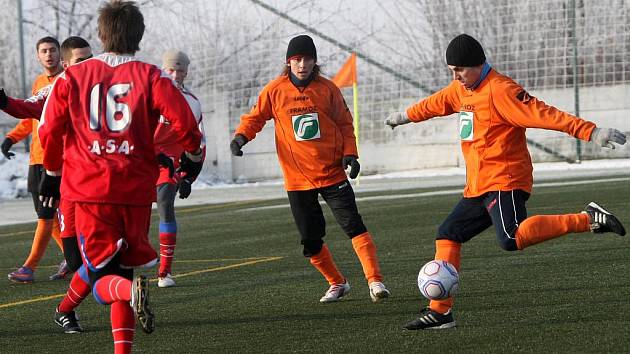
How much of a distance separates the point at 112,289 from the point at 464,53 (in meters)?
2.65

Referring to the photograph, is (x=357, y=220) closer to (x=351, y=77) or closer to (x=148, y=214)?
(x=148, y=214)

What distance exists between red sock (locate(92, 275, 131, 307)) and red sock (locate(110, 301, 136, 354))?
5cm

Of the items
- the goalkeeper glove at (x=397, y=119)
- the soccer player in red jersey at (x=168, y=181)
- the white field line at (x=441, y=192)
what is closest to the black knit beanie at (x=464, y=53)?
the goalkeeper glove at (x=397, y=119)

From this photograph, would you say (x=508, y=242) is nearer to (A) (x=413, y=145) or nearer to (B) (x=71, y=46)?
(B) (x=71, y=46)

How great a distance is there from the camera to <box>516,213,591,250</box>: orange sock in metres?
7.28

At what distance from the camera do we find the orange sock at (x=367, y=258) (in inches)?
332

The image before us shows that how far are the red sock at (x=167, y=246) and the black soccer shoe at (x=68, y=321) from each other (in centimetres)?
239

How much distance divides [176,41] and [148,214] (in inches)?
934

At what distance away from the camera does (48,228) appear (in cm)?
1053

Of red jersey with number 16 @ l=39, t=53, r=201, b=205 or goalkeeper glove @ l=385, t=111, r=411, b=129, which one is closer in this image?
red jersey with number 16 @ l=39, t=53, r=201, b=205

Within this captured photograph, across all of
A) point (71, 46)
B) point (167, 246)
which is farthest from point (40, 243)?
point (71, 46)

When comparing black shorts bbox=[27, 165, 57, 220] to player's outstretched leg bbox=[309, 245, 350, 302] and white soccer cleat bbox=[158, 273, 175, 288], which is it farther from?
player's outstretched leg bbox=[309, 245, 350, 302]

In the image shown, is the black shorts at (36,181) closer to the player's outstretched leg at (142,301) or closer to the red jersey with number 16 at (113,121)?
the red jersey with number 16 at (113,121)

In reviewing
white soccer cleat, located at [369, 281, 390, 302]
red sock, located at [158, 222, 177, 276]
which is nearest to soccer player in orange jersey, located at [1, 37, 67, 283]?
red sock, located at [158, 222, 177, 276]
